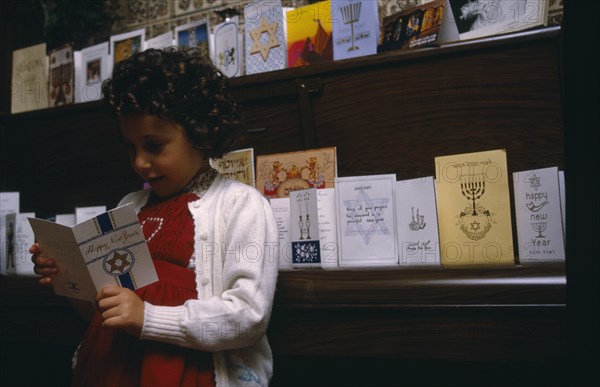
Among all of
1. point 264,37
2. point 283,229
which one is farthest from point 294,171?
point 264,37

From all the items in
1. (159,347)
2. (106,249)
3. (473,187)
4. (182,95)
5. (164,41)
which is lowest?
(159,347)

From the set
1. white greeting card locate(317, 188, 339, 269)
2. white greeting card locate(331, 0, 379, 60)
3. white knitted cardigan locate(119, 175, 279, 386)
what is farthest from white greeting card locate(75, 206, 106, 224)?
white greeting card locate(331, 0, 379, 60)

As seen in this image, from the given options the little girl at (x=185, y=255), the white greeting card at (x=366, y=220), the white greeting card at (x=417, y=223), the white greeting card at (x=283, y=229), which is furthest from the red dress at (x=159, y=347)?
the white greeting card at (x=417, y=223)

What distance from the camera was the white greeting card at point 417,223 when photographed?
1.31m

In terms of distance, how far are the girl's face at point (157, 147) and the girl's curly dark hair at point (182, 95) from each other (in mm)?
20

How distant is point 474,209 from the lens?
130 cm

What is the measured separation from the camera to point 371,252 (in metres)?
1.36

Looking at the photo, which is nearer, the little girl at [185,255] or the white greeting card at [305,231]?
the little girl at [185,255]

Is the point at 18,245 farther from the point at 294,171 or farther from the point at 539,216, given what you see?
the point at 539,216

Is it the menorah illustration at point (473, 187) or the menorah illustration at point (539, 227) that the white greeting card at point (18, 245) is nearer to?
the menorah illustration at point (473, 187)

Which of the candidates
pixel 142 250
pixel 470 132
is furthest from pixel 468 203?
pixel 142 250

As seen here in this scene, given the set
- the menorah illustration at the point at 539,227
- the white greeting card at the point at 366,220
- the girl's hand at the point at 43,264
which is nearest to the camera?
the girl's hand at the point at 43,264

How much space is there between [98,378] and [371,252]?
2.52ft

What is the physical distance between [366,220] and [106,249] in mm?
711
